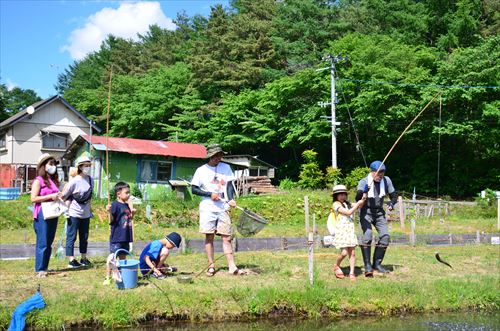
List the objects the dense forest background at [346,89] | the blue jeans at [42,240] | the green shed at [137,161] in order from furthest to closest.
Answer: the dense forest background at [346,89] < the green shed at [137,161] < the blue jeans at [42,240]

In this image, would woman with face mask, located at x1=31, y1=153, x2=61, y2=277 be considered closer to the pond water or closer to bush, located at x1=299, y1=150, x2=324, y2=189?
the pond water

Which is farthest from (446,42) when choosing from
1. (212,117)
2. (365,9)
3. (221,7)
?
(221,7)

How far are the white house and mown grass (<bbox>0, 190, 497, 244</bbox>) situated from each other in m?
16.3

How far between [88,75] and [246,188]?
40806 mm

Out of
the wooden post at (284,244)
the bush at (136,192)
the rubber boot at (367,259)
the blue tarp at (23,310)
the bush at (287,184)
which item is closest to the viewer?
the blue tarp at (23,310)

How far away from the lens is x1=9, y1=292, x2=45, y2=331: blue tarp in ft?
18.5

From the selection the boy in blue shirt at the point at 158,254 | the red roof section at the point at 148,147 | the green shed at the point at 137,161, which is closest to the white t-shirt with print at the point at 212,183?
the boy in blue shirt at the point at 158,254

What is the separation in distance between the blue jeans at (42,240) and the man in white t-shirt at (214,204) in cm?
225

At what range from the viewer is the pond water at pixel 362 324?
616 cm

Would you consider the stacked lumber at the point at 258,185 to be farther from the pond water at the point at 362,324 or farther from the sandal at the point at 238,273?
the pond water at the point at 362,324

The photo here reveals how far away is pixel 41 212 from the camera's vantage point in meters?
7.67

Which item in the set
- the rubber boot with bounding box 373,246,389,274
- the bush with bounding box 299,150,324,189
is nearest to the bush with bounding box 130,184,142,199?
the bush with bounding box 299,150,324,189

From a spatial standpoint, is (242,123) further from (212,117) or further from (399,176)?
(399,176)

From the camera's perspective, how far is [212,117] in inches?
1613
